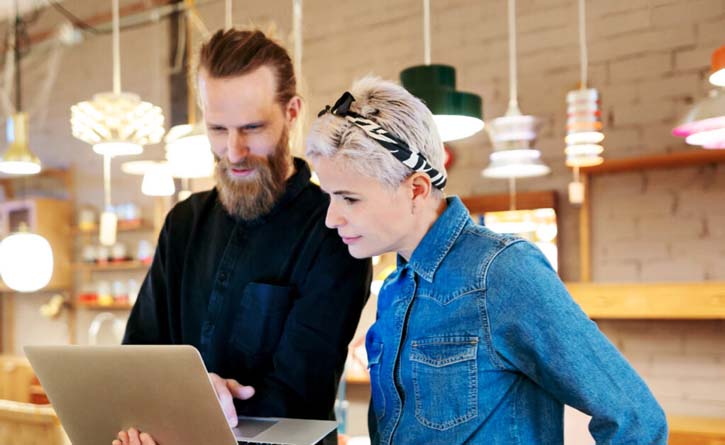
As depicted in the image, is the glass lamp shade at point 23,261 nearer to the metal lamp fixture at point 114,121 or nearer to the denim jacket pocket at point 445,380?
the metal lamp fixture at point 114,121

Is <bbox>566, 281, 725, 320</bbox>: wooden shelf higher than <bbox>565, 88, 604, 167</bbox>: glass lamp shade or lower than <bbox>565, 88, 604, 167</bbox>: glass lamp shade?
lower

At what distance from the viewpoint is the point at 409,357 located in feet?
3.25

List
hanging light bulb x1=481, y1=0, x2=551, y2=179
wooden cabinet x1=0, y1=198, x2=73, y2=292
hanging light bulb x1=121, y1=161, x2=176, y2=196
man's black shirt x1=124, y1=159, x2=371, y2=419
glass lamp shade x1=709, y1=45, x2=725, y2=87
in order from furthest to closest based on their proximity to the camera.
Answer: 1. wooden cabinet x1=0, y1=198, x2=73, y2=292
2. hanging light bulb x1=121, y1=161, x2=176, y2=196
3. hanging light bulb x1=481, y1=0, x2=551, y2=179
4. glass lamp shade x1=709, y1=45, x2=725, y2=87
5. man's black shirt x1=124, y1=159, x2=371, y2=419

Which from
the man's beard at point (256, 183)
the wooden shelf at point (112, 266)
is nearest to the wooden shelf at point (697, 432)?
the man's beard at point (256, 183)

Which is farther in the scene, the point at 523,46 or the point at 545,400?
the point at 523,46

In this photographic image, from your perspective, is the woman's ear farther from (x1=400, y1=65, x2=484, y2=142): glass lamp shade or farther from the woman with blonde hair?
(x1=400, y1=65, x2=484, y2=142): glass lamp shade

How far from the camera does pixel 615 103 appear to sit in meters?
3.49

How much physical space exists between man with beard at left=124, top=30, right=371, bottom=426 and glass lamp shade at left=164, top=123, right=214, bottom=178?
1139mm

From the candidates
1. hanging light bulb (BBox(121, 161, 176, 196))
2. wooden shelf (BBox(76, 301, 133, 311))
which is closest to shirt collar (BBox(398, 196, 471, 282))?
hanging light bulb (BBox(121, 161, 176, 196))

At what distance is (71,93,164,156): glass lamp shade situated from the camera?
213 cm

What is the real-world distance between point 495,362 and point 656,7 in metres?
3.20

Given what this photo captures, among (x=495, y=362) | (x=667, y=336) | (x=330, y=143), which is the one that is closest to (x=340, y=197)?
(x=330, y=143)

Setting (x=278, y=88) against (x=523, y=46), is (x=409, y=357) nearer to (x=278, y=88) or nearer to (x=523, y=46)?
(x=278, y=88)

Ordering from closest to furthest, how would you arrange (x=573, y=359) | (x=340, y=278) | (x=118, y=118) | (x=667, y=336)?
(x=573, y=359) → (x=340, y=278) → (x=118, y=118) → (x=667, y=336)
